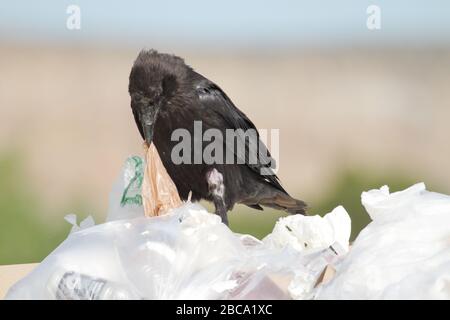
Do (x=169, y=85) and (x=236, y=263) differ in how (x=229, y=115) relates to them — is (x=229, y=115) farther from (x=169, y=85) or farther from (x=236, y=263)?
(x=236, y=263)

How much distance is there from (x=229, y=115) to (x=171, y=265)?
4.05 ft

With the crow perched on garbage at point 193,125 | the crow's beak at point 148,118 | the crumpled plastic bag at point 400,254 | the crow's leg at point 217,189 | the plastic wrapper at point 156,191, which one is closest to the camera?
the crumpled plastic bag at point 400,254

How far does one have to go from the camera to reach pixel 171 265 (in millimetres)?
1354

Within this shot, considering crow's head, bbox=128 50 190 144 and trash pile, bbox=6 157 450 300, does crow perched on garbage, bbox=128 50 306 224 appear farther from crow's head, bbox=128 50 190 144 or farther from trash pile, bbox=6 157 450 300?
trash pile, bbox=6 157 450 300

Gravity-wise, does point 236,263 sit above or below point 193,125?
below

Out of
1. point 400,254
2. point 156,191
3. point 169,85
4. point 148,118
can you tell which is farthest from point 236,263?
point 169,85

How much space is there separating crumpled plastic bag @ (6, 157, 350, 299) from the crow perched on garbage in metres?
0.80

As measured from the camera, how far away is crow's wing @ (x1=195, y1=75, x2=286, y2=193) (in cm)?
249

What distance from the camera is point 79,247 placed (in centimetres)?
140

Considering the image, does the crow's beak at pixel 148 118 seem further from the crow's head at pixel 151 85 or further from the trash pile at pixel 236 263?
the trash pile at pixel 236 263

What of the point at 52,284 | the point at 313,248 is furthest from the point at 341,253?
the point at 52,284

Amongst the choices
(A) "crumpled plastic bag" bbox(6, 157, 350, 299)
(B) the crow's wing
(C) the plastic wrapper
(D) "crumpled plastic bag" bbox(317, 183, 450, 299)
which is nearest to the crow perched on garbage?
(B) the crow's wing

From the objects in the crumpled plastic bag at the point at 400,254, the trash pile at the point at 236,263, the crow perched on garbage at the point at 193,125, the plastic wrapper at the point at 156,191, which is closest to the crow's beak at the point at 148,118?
the crow perched on garbage at the point at 193,125

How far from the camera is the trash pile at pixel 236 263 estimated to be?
1.29 m
